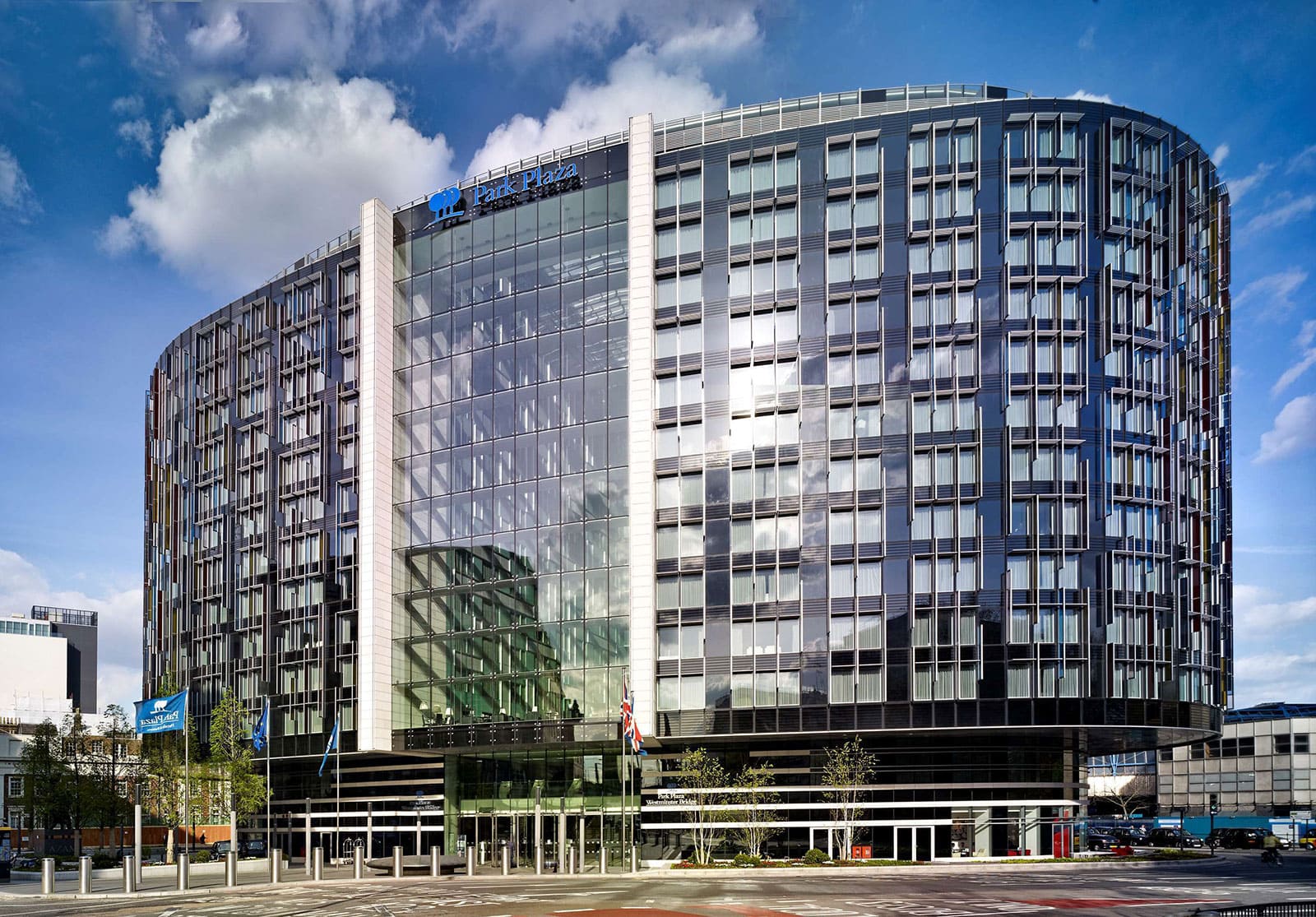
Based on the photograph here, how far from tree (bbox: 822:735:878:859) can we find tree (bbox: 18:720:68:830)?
60.8m

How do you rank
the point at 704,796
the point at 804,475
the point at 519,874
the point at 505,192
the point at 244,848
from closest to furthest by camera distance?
the point at 519,874
the point at 804,475
the point at 704,796
the point at 505,192
the point at 244,848

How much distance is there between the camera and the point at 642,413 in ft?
259

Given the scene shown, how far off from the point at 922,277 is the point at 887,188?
6.16 meters

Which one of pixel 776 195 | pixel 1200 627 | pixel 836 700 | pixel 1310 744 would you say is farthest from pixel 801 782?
pixel 1310 744

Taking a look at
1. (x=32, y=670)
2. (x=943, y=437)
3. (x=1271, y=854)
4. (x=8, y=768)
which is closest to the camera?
(x=1271, y=854)

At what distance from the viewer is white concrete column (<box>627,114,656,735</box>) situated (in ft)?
251

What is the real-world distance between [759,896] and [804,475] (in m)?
32.1

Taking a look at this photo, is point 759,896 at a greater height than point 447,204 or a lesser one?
lesser

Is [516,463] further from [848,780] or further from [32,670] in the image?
[32,670]

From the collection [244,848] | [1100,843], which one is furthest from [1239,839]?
[244,848]

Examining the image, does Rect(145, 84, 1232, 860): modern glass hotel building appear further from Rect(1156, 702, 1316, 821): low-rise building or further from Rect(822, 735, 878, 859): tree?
Rect(1156, 702, 1316, 821): low-rise building

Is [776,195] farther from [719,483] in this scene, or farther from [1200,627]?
[1200,627]

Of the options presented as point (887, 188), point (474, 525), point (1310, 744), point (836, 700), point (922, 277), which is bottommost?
point (1310, 744)

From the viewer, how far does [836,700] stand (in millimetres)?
72250
